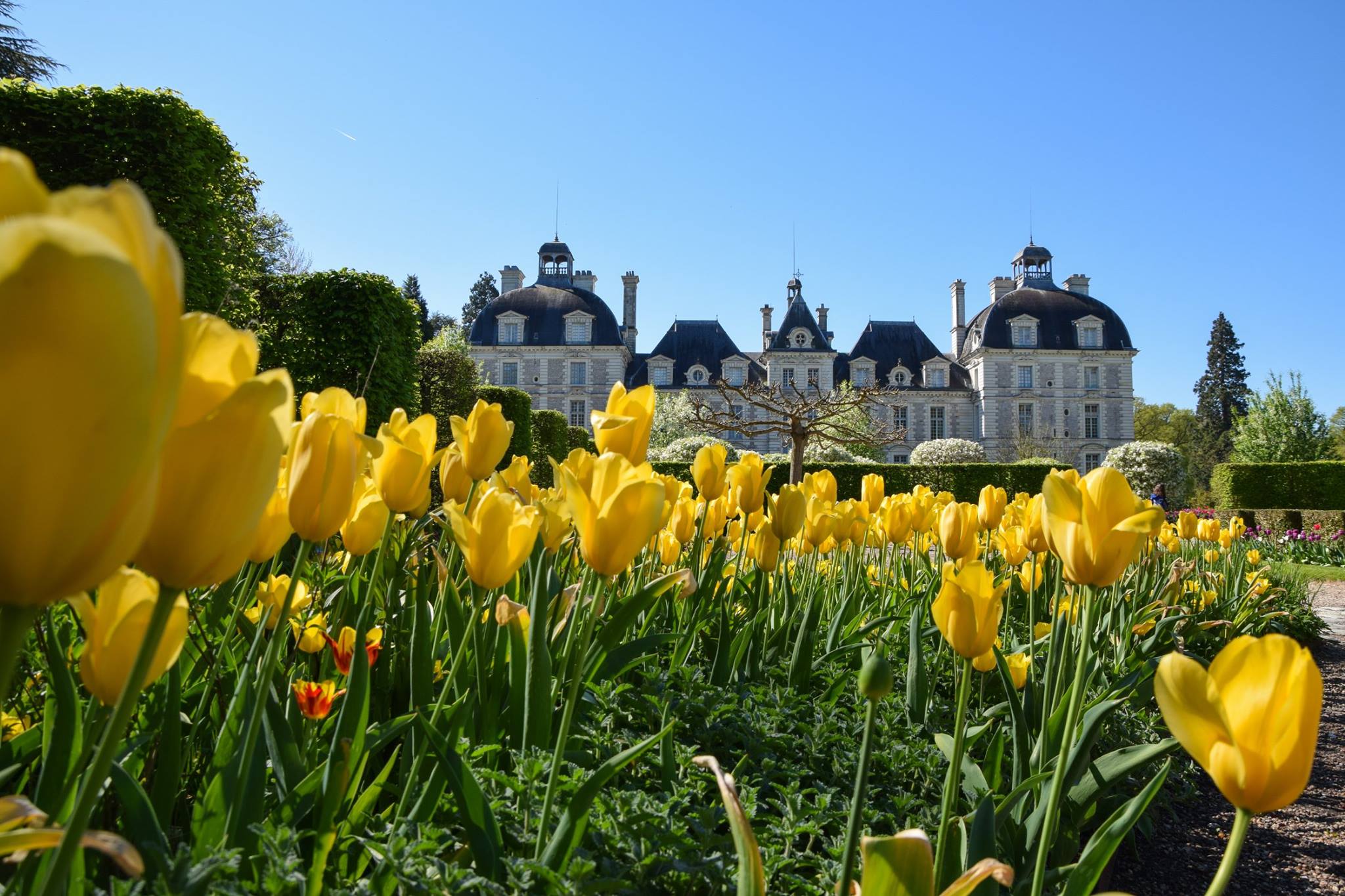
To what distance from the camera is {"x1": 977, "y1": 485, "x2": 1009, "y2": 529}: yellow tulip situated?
2.24m

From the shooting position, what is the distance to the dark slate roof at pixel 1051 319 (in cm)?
4088

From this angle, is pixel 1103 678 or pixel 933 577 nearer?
pixel 1103 678

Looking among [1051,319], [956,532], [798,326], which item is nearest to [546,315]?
[798,326]

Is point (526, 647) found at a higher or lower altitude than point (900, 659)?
higher

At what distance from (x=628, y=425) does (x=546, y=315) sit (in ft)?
137

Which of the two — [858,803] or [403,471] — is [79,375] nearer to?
[858,803]

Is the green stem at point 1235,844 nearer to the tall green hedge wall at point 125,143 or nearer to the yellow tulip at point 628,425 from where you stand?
the yellow tulip at point 628,425

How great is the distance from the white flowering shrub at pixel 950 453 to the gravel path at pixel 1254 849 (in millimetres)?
24970

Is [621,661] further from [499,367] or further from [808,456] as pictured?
[499,367]

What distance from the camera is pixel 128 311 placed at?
0.26 metres

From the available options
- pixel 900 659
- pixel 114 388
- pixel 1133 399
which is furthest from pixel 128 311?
pixel 1133 399

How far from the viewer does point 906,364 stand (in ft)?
139

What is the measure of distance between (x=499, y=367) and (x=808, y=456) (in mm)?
22313

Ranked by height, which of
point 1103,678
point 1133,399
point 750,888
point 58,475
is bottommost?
point 1103,678
